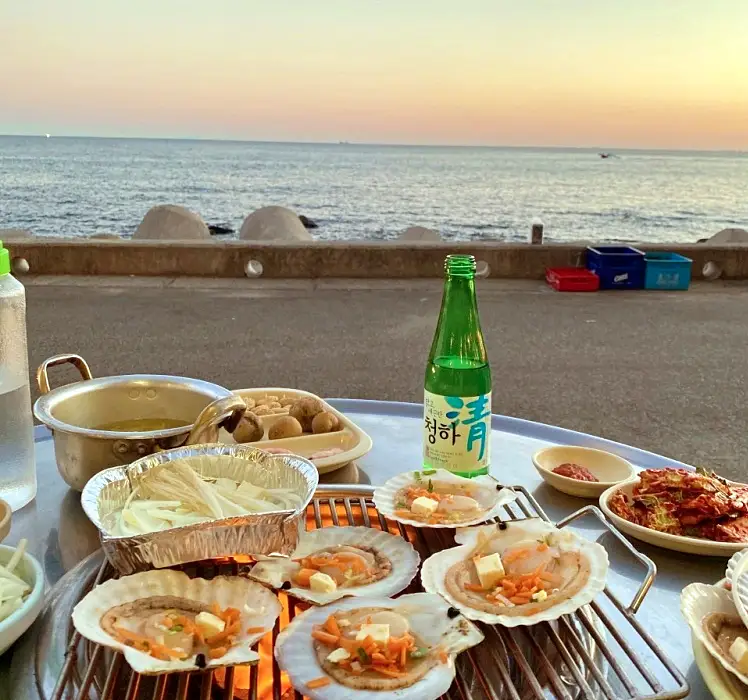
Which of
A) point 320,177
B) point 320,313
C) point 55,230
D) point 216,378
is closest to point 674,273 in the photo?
point 320,313

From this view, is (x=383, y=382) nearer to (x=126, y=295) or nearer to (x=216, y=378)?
(x=216, y=378)

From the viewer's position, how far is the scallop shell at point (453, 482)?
145cm

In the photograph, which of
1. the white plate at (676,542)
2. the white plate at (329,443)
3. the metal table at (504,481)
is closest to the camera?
the metal table at (504,481)

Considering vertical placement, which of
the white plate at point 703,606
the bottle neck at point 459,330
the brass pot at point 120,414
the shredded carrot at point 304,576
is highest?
the bottle neck at point 459,330

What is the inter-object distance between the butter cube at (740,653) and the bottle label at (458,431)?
2.36ft

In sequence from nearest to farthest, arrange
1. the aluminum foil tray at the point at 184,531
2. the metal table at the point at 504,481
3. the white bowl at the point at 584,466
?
1. the aluminum foil tray at the point at 184,531
2. the metal table at the point at 504,481
3. the white bowl at the point at 584,466

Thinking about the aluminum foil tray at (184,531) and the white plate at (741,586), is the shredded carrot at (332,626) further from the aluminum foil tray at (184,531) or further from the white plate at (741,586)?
the white plate at (741,586)

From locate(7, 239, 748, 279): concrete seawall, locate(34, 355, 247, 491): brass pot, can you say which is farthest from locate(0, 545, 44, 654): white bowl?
locate(7, 239, 748, 279): concrete seawall

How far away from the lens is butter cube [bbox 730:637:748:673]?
1006 millimetres

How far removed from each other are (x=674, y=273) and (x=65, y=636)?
32.2 feet

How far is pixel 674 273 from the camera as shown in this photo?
9.79 meters

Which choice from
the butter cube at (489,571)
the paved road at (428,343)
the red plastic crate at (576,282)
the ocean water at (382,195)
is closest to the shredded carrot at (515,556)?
the butter cube at (489,571)

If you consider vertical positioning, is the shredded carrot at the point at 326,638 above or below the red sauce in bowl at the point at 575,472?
above

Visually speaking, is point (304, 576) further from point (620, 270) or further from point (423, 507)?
point (620, 270)
